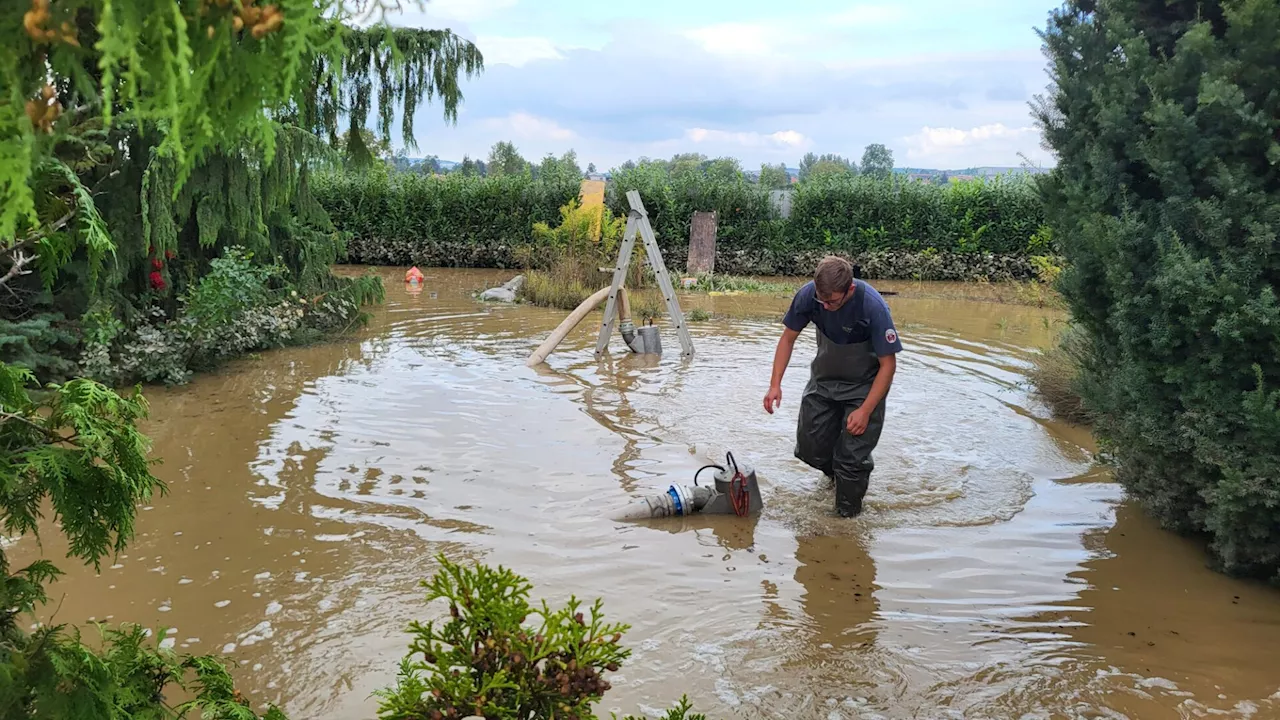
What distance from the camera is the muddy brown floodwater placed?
3.68m

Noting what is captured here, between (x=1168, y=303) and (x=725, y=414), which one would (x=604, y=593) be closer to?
(x=1168, y=303)

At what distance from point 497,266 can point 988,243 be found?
12899 millimetres

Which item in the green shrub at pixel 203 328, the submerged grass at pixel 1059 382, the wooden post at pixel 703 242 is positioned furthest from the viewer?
the wooden post at pixel 703 242

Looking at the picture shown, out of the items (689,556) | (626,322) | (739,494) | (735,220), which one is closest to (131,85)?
(689,556)

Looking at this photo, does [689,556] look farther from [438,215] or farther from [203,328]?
[438,215]

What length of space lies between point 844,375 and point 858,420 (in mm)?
397

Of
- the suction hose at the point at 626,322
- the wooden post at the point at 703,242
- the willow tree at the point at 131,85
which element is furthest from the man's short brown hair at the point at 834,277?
the wooden post at the point at 703,242

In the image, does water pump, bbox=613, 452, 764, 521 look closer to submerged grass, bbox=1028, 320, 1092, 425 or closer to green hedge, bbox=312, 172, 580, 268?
submerged grass, bbox=1028, 320, 1092, 425

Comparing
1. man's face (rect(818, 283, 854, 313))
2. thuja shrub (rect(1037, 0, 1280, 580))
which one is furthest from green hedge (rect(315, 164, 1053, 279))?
thuja shrub (rect(1037, 0, 1280, 580))

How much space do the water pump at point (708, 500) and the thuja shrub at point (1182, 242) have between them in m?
2.27

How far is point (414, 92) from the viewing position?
41.6ft

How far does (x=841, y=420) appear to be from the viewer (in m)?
5.88

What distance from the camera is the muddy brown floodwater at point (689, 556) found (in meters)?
3.68

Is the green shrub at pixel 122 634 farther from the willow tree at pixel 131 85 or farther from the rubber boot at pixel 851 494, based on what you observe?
the rubber boot at pixel 851 494
